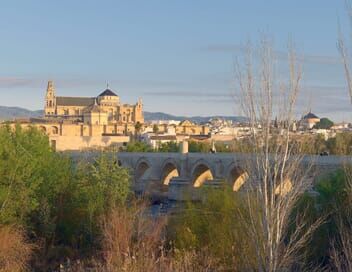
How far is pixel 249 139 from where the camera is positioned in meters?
8.77

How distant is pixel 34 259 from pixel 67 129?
53.9 meters

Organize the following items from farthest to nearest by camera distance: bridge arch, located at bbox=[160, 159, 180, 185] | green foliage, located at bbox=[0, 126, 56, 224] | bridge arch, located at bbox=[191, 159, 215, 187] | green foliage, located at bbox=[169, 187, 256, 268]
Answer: bridge arch, located at bbox=[160, 159, 180, 185] < bridge arch, located at bbox=[191, 159, 215, 187] < green foliage, located at bbox=[0, 126, 56, 224] < green foliage, located at bbox=[169, 187, 256, 268]

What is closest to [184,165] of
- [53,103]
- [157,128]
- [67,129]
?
[67,129]

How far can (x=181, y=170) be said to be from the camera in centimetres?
3584

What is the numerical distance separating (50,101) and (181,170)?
55474mm

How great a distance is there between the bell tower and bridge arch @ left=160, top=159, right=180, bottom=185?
50.3 m

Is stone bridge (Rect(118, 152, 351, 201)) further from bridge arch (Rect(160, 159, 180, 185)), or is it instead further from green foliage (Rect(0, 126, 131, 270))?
green foliage (Rect(0, 126, 131, 270))

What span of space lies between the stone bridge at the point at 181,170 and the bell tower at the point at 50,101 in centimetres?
4757

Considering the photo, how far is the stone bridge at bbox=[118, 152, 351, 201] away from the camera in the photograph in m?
29.5

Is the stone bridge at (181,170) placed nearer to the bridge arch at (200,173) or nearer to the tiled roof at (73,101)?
the bridge arch at (200,173)

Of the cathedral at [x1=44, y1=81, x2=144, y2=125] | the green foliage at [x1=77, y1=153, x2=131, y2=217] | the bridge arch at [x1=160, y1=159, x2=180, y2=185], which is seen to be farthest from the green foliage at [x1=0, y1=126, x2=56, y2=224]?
the cathedral at [x1=44, y1=81, x2=144, y2=125]

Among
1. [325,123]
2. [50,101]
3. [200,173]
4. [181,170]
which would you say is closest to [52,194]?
[200,173]

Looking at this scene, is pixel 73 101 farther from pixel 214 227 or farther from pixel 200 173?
pixel 214 227

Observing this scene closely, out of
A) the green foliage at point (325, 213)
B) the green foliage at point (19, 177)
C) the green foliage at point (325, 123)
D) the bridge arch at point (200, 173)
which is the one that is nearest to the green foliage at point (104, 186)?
the green foliage at point (19, 177)
